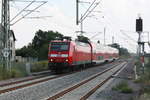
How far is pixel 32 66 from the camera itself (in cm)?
3916

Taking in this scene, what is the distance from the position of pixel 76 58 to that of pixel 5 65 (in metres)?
9.37

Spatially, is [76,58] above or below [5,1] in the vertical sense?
below

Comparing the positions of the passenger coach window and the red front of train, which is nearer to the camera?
the red front of train

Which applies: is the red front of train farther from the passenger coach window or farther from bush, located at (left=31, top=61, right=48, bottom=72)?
bush, located at (left=31, top=61, right=48, bottom=72)

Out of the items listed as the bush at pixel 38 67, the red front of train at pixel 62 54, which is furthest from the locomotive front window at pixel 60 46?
the bush at pixel 38 67

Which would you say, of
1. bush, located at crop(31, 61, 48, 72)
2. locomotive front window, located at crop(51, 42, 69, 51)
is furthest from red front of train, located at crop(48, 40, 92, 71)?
bush, located at crop(31, 61, 48, 72)

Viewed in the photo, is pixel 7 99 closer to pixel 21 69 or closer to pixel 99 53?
pixel 21 69

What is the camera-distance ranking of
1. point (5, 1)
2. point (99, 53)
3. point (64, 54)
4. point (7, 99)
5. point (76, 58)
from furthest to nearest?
point (99, 53)
point (76, 58)
point (64, 54)
point (5, 1)
point (7, 99)

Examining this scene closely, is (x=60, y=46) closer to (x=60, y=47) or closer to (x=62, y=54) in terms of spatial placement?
(x=60, y=47)

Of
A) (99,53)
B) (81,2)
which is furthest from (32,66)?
(99,53)

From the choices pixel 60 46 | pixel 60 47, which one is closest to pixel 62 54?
pixel 60 47

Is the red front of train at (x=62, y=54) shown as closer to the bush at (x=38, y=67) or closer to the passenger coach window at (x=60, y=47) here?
the passenger coach window at (x=60, y=47)

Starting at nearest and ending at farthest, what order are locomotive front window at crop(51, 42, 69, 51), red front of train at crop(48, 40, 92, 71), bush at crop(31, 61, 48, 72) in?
red front of train at crop(48, 40, 92, 71) < locomotive front window at crop(51, 42, 69, 51) < bush at crop(31, 61, 48, 72)

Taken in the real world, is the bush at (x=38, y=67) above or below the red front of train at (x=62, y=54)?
below
